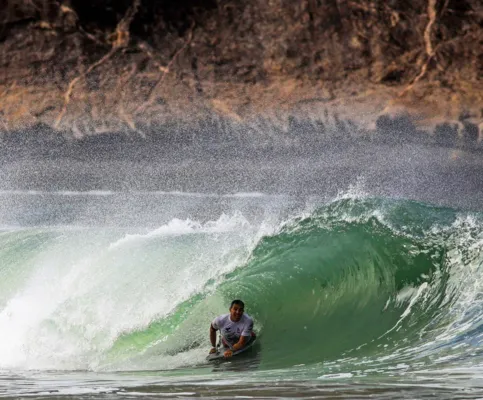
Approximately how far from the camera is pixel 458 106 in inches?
912

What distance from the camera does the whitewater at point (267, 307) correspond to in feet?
19.9

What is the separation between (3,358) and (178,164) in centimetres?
1768

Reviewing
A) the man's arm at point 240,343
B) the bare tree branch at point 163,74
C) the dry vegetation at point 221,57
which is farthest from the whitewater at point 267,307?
the bare tree branch at point 163,74

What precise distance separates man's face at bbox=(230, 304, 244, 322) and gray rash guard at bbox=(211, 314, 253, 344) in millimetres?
45

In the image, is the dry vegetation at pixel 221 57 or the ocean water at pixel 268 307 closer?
the ocean water at pixel 268 307

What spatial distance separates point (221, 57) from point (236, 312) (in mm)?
17495

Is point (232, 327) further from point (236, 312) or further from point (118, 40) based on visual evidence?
point (118, 40)

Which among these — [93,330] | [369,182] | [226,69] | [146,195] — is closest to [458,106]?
[369,182]

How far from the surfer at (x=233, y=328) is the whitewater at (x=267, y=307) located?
176 millimetres

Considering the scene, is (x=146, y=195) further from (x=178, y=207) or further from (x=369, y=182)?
(x=369, y=182)

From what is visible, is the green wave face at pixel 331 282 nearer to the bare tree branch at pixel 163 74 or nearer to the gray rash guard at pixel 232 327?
the gray rash guard at pixel 232 327

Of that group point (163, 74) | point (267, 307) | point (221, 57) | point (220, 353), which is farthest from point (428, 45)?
point (220, 353)

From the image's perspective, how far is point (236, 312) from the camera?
7.75m

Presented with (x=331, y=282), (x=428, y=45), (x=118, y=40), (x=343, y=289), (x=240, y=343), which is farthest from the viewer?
(x=118, y=40)
